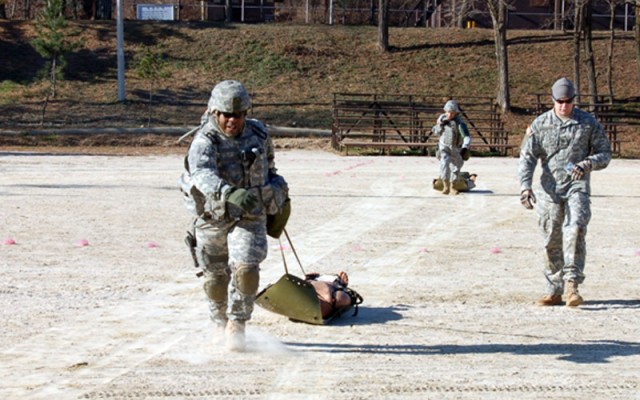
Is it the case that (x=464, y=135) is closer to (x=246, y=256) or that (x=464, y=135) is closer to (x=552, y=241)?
(x=552, y=241)

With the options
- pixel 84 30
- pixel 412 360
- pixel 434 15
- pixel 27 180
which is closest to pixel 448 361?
pixel 412 360

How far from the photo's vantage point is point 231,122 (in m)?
7.73

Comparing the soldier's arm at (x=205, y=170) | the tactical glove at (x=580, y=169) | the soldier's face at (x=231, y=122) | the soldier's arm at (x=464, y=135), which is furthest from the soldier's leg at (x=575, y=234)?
the soldier's arm at (x=464, y=135)

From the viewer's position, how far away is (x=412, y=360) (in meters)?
7.83

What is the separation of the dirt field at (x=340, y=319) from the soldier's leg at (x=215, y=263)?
30 cm

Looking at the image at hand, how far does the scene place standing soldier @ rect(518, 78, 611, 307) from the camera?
32.7ft

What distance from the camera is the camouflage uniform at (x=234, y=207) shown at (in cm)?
770

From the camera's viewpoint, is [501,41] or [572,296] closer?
[572,296]

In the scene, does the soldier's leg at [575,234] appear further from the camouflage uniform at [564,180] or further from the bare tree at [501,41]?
the bare tree at [501,41]

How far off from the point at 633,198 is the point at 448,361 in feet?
46.3

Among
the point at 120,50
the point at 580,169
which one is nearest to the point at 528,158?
the point at 580,169

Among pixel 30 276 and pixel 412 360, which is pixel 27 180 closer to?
pixel 30 276

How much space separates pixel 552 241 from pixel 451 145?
35.6 ft

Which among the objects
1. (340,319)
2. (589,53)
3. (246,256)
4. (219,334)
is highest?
(589,53)
